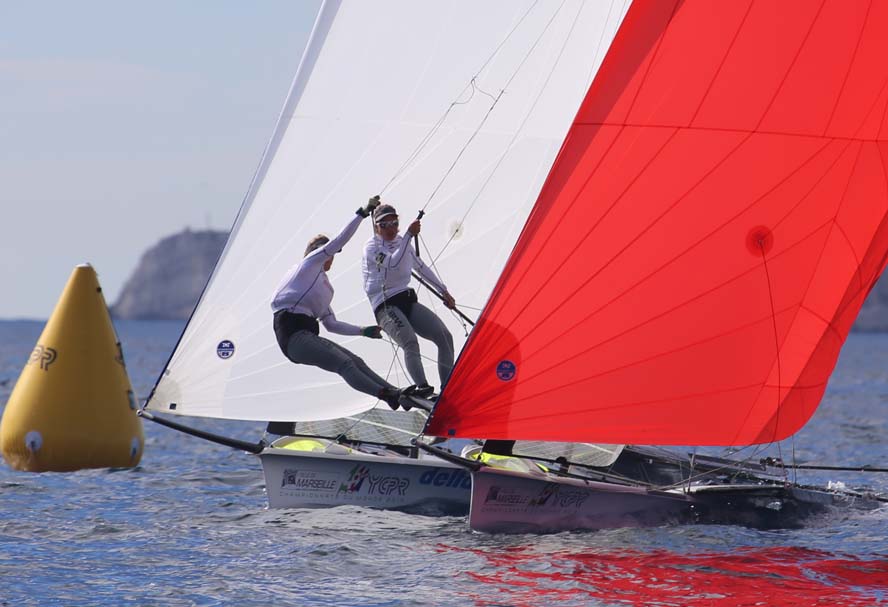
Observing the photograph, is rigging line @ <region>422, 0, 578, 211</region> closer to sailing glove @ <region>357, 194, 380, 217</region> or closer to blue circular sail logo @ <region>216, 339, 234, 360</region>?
sailing glove @ <region>357, 194, 380, 217</region>

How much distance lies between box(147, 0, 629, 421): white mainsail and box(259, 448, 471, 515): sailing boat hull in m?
1.02

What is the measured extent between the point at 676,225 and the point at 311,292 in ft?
10.4

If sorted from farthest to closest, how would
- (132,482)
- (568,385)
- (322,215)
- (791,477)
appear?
1. (791,477)
2. (132,482)
3. (322,215)
4. (568,385)

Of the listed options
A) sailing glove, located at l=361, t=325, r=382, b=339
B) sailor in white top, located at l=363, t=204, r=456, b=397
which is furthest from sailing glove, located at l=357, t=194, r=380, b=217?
sailing glove, located at l=361, t=325, r=382, b=339

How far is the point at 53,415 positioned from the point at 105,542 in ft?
8.42

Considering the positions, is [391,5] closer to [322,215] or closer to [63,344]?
[322,215]

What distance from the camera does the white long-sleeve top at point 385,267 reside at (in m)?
12.6

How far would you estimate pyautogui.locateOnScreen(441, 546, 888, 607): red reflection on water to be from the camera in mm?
9539

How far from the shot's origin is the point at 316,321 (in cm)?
1241

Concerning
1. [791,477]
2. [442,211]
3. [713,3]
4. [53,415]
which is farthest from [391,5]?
[791,477]

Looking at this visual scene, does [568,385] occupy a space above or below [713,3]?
below

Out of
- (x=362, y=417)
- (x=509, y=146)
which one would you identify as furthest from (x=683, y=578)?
(x=509, y=146)

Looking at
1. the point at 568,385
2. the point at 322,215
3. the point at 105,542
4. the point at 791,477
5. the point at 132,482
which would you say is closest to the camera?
the point at 568,385

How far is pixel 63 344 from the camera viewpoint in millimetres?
14180
